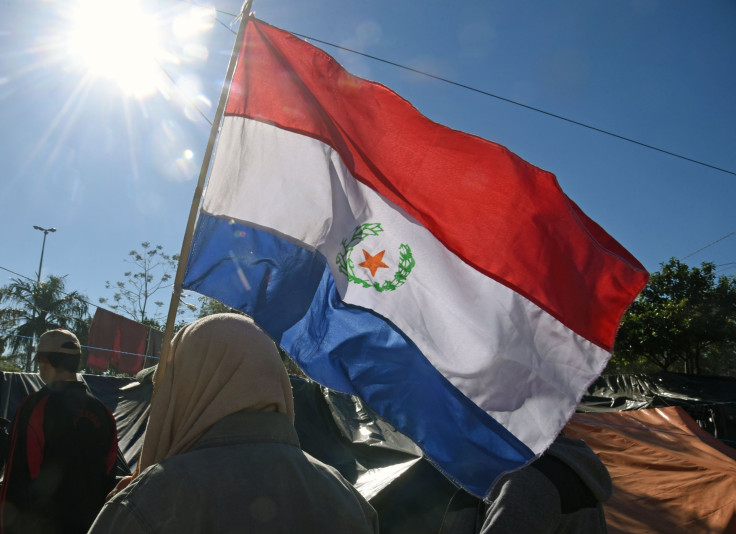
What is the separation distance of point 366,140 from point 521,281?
3.72 feet

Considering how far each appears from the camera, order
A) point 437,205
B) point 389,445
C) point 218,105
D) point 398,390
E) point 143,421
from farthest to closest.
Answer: point 143,421
point 389,445
point 437,205
point 398,390
point 218,105

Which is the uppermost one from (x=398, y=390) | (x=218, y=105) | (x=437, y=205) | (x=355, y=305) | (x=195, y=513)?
(x=218, y=105)

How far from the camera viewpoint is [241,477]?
46.8 inches

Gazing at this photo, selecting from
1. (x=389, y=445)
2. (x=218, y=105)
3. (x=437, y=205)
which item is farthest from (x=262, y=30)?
(x=389, y=445)

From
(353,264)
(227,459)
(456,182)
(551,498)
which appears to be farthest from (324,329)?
(227,459)

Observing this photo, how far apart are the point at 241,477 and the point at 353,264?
66.1 inches

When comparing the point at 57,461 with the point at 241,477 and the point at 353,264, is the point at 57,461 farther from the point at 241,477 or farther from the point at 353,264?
the point at 241,477

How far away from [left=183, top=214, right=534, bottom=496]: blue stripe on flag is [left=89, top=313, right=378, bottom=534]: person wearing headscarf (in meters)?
1.11

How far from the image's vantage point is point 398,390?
2623mm

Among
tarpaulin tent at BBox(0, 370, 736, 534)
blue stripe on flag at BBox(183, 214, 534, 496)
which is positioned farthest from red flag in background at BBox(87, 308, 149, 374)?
blue stripe on flag at BBox(183, 214, 534, 496)

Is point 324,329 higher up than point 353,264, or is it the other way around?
point 353,264

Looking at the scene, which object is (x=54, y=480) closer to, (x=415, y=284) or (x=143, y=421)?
(x=415, y=284)

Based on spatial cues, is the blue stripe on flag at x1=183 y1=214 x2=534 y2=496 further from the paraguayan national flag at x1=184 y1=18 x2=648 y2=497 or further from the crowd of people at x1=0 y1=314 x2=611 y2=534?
the crowd of people at x1=0 y1=314 x2=611 y2=534

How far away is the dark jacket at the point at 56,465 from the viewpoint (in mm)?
2391
